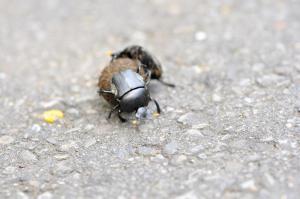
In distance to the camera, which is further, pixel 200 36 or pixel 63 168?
pixel 200 36

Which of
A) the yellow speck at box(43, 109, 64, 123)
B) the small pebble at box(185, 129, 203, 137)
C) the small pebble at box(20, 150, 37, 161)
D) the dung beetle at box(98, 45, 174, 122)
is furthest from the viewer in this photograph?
the yellow speck at box(43, 109, 64, 123)

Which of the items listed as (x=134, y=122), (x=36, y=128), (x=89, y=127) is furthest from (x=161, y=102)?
(x=36, y=128)

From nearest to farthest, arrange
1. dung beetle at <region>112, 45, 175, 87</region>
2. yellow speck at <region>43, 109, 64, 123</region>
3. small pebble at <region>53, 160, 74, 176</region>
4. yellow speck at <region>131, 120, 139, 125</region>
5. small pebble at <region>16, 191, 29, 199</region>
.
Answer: small pebble at <region>16, 191, 29, 199</region> < small pebble at <region>53, 160, 74, 176</region> < yellow speck at <region>131, 120, 139, 125</region> < yellow speck at <region>43, 109, 64, 123</region> < dung beetle at <region>112, 45, 175, 87</region>

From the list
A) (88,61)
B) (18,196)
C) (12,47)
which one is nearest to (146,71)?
(88,61)

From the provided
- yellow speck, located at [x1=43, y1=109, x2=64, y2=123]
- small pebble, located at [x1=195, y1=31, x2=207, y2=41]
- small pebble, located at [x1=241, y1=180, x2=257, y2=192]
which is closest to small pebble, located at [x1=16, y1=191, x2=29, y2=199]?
yellow speck, located at [x1=43, y1=109, x2=64, y2=123]

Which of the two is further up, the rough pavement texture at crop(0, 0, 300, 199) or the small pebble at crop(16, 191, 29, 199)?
the rough pavement texture at crop(0, 0, 300, 199)

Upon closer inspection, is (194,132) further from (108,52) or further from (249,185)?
(108,52)

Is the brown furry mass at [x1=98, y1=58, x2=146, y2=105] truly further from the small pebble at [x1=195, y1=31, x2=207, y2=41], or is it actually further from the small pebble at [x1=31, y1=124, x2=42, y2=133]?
the small pebble at [x1=195, y1=31, x2=207, y2=41]
